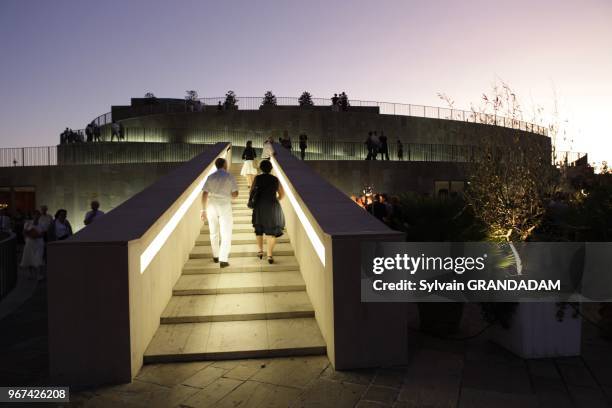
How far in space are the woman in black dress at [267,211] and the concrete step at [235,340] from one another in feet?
5.84

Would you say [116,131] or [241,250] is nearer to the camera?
[241,250]

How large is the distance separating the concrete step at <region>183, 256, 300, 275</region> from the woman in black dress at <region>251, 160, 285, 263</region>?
0.18 meters

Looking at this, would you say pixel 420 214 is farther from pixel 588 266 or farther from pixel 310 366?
pixel 310 366

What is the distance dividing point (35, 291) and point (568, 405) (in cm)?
863

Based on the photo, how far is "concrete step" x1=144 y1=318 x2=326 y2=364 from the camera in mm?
4672

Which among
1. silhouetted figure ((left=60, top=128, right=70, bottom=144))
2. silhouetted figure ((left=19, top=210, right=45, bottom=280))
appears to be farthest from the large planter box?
silhouetted figure ((left=60, top=128, right=70, bottom=144))

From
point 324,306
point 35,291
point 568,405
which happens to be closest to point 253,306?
point 324,306

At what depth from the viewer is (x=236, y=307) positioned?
5629 millimetres

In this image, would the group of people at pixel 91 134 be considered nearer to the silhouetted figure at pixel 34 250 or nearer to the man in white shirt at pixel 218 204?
the silhouetted figure at pixel 34 250

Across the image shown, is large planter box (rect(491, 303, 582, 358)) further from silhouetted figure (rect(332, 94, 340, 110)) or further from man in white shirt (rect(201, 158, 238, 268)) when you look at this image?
silhouetted figure (rect(332, 94, 340, 110))

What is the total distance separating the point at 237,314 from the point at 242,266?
138 centimetres

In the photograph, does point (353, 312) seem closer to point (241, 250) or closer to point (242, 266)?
point (242, 266)

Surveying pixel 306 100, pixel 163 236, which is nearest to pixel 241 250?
pixel 163 236

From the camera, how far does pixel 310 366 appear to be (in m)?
4.52
